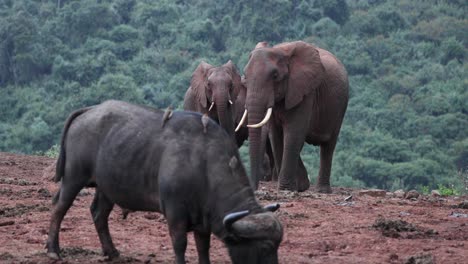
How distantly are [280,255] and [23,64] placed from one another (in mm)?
38747

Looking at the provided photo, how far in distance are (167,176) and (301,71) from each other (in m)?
7.07

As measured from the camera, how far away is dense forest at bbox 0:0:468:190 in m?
38.7

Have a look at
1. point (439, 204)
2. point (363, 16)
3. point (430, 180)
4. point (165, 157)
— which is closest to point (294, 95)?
point (439, 204)

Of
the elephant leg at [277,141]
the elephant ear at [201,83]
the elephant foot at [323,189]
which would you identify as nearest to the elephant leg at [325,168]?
the elephant foot at [323,189]

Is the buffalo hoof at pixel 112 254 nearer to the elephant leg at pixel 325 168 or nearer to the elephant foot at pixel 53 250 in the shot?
the elephant foot at pixel 53 250

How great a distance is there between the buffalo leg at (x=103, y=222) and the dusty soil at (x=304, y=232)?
114 mm

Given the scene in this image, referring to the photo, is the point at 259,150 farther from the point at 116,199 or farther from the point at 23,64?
the point at 23,64

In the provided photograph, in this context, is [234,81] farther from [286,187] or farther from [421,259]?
[421,259]

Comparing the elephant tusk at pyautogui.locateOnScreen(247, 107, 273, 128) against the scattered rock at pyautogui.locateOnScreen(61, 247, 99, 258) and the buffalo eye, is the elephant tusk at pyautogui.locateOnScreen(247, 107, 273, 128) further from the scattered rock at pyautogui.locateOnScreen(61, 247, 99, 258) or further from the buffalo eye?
the scattered rock at pyautogui.locateOnScreen(61, 247, 99, 258)

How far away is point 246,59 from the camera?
47156 millimetres

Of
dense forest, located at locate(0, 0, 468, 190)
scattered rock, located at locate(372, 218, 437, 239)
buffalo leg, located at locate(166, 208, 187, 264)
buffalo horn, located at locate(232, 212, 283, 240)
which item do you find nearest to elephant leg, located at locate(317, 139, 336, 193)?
scattered rock, located at locate(372, 218, 437, 239)

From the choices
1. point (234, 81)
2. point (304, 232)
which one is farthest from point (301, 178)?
point (304, 232)

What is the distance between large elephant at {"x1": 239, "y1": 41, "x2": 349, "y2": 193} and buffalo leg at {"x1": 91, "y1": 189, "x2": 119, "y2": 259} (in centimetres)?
533

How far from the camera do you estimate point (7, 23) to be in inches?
1772
